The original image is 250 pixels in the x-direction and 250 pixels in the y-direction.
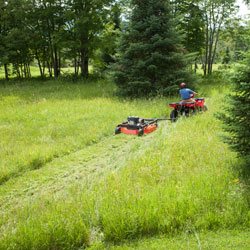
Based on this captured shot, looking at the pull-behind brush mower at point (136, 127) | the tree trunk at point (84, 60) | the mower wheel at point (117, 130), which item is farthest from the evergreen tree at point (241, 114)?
the tree trunk at point (84, 60)

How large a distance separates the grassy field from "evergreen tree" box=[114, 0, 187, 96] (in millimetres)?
5361

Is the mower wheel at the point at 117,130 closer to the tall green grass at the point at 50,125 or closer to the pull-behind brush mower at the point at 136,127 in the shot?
the pull-behind brush mower at the point at 136,127

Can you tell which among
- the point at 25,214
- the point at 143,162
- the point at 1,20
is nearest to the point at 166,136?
the point at 143,162

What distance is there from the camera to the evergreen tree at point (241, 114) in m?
5.19

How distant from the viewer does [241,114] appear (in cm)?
536

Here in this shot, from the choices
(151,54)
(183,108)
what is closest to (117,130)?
(183,108)

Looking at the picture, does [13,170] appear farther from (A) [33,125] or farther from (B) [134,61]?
(B) [134,61]

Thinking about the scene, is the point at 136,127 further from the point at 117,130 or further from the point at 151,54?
the point at 151,54

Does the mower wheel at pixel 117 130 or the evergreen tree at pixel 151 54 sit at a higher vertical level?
the evergreen tree at pixel 151 54

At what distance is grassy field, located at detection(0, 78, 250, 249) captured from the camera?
386 centimetres

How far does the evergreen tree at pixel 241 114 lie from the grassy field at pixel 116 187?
1.15 ft

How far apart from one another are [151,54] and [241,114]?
31.8ft

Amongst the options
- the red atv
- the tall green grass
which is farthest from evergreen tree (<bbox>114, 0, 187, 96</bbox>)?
the red atv

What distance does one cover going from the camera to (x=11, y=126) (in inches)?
384
